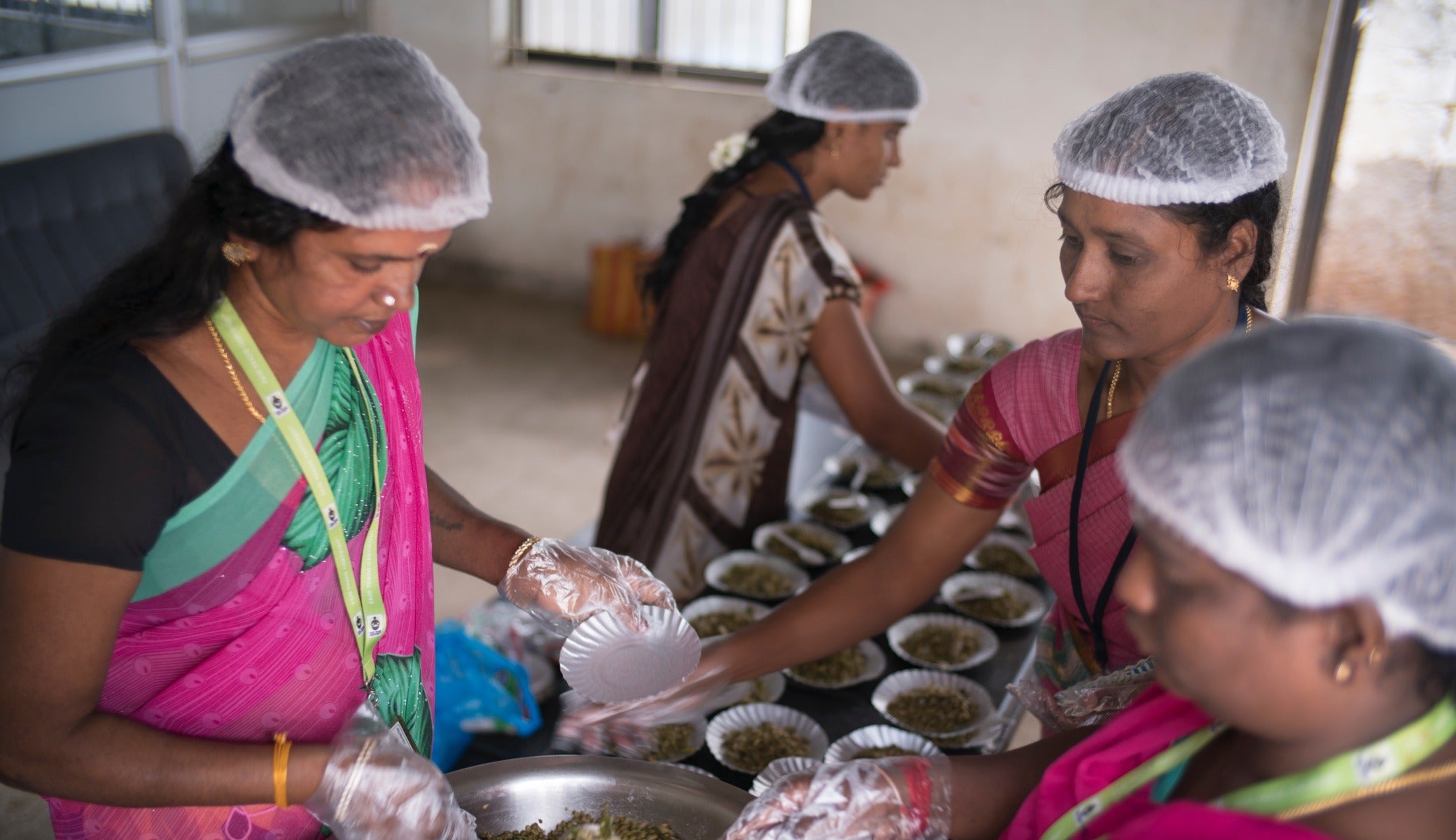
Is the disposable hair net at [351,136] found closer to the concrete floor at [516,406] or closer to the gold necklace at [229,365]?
the gold necklace at [229,365]

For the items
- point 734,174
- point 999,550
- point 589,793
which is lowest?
point 999,550

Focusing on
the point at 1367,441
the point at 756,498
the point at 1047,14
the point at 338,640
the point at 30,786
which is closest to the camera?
the point at 1367,441

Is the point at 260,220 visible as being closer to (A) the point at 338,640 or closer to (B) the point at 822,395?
(A) the point at 338,640

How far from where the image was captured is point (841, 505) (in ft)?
9.45

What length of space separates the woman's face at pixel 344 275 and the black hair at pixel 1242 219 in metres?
0.91

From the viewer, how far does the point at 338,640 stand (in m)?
1.36

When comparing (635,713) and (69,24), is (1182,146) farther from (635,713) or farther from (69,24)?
(69,24)

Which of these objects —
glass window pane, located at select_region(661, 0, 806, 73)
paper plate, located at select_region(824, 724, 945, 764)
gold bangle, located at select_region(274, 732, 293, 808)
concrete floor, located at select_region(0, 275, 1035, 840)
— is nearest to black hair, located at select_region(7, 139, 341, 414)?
gold bangle, located at select_region(274, 732, 293, 808)

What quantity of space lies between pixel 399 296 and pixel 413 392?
33 cm

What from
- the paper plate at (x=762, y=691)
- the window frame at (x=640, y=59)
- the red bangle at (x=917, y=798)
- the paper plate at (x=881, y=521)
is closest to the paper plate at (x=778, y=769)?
the paper plate at (x=762, y=691)

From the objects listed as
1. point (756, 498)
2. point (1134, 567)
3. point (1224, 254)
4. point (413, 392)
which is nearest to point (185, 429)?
point (413, 392)

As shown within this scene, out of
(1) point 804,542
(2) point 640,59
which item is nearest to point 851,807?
(1) point 804,542

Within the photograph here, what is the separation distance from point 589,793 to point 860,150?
188 centimetres

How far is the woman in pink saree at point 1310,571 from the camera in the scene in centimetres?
78
